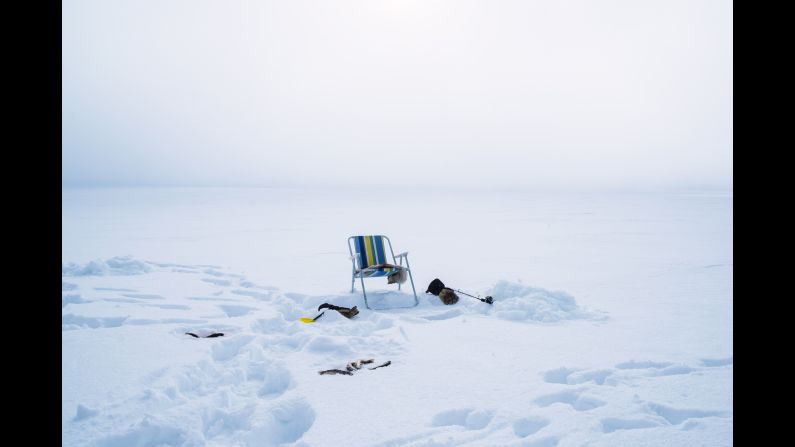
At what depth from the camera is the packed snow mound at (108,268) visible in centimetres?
579

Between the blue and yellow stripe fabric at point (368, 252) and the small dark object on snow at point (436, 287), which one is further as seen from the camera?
the blue and yellow stripe fabric at point (368, 252)

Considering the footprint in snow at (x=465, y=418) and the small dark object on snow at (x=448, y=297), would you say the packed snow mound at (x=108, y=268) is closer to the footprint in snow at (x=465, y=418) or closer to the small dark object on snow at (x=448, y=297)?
the small dark object on snow at (x=448, y=297)

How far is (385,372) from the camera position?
2906mm

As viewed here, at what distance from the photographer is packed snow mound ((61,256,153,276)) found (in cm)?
579

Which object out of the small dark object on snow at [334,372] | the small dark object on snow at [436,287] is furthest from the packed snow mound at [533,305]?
the small dark object on snow at [334,372]

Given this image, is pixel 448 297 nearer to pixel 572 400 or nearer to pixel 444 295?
pixel 444 295

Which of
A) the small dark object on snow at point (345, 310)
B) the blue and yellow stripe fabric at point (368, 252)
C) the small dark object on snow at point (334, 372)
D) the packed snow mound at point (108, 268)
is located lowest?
the small dark object on snow at point (334, 372)

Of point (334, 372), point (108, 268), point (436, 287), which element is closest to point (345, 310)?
point (436, 287)

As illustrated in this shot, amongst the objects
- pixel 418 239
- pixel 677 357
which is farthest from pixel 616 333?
pixel 418 239

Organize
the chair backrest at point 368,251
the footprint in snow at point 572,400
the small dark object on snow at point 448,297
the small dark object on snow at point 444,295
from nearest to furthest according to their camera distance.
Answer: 1. the footprint in snow at point 572,400
2. the small dark object on snow at point 444,295
3. the small dark object on snow at point 448,297
4. the chair backrest at point 368,251

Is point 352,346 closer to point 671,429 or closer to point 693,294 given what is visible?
point 671,429

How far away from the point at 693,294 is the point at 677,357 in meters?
2.48

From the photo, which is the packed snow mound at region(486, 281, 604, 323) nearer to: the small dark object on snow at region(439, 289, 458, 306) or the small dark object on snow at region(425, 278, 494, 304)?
the small dark object on snow at region(425, 278, 494, 304)
